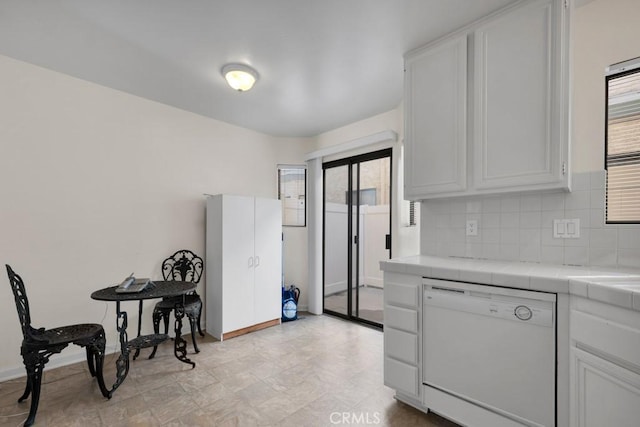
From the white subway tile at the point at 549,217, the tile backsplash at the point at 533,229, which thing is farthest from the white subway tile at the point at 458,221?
the white subway tile at the point at 549,217

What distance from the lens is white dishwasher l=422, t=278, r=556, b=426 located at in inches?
56.1

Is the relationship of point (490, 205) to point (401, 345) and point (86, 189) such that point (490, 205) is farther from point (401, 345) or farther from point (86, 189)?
point (86, 189)

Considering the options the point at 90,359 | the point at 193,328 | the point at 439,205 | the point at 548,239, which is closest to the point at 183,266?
the point at 193,328

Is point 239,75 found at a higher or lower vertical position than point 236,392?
higher

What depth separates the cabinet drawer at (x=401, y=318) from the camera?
73.7 inches

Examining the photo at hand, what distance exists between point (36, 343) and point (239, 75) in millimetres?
2402

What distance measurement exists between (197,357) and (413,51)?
10.7 feet

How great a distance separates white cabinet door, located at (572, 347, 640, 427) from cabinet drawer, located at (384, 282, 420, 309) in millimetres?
786

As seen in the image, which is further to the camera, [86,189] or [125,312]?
[86,189]

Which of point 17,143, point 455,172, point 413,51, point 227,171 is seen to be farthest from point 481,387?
point 17,143

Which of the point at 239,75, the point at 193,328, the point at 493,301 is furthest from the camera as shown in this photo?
the point at 193,328

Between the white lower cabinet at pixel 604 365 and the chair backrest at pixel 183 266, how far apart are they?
332cm

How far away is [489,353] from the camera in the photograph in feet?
5.17

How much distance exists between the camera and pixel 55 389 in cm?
220
